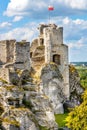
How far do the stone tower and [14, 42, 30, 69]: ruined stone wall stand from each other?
6.50 meters

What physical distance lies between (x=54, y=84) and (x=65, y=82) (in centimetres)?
275

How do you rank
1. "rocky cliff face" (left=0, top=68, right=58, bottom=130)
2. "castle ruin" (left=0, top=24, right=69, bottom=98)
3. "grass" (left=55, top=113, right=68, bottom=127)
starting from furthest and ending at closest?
"castle ruin" (left=0, top=24, right=69, bottom=98) → "grass" (left=55, top=113, right=68, bottom=127) → "rocky cliff face" (left=0, top=68, right=58, bottom=130)

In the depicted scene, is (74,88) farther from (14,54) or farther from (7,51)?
(7,51)

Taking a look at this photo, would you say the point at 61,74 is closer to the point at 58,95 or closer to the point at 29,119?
the point at 58,95

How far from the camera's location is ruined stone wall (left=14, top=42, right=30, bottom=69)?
198 feet

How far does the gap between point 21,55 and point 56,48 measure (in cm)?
872

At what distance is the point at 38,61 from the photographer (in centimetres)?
6694

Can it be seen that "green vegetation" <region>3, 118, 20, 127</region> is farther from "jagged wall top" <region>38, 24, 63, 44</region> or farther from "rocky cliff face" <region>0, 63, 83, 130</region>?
"jagged wall top" <region>38, 24, 63, 44</region>

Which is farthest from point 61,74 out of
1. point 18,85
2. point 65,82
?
point 18,85

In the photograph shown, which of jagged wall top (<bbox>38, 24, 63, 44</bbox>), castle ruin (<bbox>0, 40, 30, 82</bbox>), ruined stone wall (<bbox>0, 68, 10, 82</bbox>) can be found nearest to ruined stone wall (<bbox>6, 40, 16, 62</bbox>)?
castle ruin (<bbox>0, 40, 30, 82</bbox>)

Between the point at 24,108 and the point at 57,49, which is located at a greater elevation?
the point at 57,49

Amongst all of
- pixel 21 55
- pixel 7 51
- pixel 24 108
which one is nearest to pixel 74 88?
pixel 21 55

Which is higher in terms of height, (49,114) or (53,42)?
(53,42)

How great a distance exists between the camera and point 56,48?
67.9 metres
